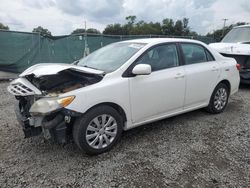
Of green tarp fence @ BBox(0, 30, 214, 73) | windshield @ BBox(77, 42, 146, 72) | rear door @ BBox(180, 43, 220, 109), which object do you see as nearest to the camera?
windshield @ BBox(77, 42, 146, 72)

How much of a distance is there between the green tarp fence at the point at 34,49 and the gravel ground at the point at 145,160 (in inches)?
214

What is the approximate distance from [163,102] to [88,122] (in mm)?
1357

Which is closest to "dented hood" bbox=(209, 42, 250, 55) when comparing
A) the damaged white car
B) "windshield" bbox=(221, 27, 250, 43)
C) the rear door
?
the damaged white car

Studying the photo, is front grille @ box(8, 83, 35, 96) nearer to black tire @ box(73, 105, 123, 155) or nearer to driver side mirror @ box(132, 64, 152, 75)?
black tire @ box(73, 105, 123, 155)

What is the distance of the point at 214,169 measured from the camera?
290 cm

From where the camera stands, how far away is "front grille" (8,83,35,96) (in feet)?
9.55

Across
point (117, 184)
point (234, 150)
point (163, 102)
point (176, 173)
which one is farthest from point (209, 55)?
point (117, 184)

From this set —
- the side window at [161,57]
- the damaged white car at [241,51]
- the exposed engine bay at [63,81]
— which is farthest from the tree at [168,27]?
the exposed engine bay at [63,81]

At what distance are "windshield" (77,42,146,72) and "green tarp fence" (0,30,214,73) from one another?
5.90m

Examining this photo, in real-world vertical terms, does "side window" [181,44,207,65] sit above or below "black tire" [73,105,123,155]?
above

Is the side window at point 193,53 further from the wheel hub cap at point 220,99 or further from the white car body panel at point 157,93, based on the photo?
the wheel hub cap at point 220,99

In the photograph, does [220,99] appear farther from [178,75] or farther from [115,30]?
[115,30]

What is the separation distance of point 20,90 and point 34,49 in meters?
6.90

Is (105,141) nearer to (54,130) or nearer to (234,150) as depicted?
(54,130)
